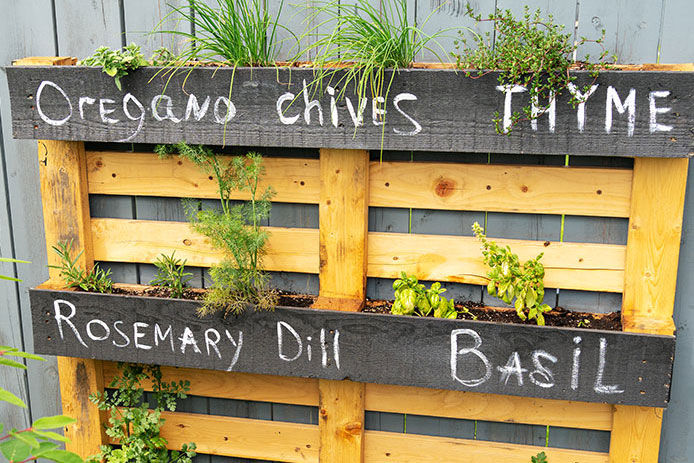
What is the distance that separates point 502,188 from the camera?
6.93 feet

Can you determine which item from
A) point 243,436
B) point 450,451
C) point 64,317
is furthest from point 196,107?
point 450,451

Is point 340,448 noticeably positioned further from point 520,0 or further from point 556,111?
point 520,0

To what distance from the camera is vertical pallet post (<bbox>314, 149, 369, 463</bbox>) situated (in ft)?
7.09

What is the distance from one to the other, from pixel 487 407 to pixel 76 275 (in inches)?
62.1

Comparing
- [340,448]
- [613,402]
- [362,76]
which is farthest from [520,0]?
[340,448]

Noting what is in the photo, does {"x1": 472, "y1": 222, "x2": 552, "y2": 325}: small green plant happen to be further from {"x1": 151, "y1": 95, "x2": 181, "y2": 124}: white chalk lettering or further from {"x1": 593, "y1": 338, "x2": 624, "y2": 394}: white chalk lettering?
{"x1": 151, "y1": 95, "x2": 181, "y2": 124}: white chalk lettering

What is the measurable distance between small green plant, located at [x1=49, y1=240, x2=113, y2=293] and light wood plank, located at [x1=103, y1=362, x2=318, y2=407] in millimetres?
363

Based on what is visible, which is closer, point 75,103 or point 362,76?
point 362,76

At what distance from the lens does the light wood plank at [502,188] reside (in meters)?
2.06

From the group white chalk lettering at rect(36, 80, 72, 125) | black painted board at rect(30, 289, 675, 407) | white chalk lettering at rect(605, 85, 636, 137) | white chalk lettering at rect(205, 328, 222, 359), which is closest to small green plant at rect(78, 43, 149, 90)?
white chalk lettering at rect(36, 80, 72, 125)

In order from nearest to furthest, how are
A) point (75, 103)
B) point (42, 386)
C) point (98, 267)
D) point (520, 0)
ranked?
point (520, 0) < point (75, 103) < point (98, 267) < point (42, 386)

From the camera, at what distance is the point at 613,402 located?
2.02 meters

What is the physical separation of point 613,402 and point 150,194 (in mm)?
1738

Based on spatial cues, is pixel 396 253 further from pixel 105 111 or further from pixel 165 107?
pixel 105 111
